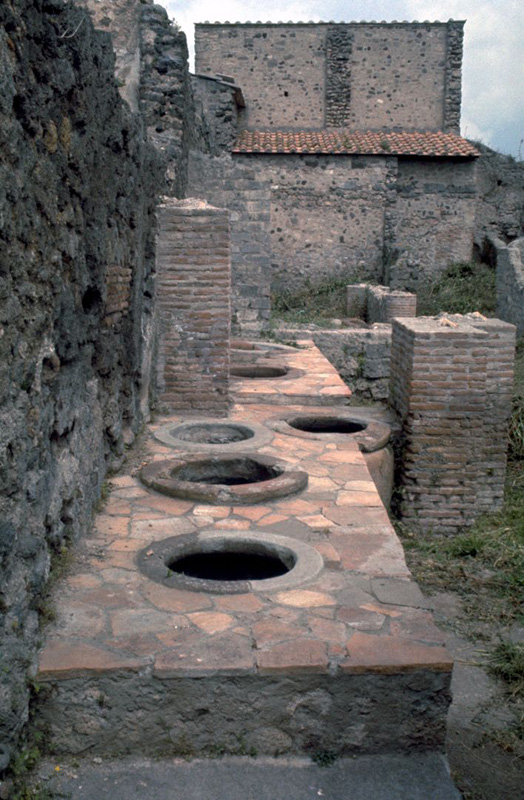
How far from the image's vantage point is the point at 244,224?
10.3 meters

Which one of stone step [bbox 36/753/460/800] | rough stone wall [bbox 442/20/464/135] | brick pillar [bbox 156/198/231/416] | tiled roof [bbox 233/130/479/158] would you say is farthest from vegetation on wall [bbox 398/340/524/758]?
rough stone wall [bbox 442/20/464/135]

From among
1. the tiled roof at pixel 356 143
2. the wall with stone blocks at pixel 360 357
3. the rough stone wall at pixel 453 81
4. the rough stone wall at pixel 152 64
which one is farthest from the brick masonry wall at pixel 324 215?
the rough stone wall at pixel 152 64

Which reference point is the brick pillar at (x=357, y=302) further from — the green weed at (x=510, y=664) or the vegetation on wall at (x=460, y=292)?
the green weed at (x=510, y=664)

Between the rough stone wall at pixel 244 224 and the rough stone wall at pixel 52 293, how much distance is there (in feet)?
17.8

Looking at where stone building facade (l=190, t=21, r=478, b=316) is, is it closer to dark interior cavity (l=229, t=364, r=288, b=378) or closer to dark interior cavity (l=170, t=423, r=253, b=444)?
dark interior cavity (l=229, t=364, r=288, b=378)

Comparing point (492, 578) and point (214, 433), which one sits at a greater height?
point (214, 433)

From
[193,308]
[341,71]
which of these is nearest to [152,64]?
[193,308]

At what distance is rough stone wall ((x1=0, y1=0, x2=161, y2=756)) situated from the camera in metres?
2.49

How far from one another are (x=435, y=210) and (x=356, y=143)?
273 centimetres

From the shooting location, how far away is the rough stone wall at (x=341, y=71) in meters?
21.9

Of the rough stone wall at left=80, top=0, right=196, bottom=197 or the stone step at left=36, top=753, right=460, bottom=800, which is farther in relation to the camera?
the rough stone wall at left=80, top=0, right=196, bottom=197

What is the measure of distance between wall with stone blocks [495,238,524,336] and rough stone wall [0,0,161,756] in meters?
11.2

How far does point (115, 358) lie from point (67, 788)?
8.76ft

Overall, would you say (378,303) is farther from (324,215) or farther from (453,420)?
(453,420)
